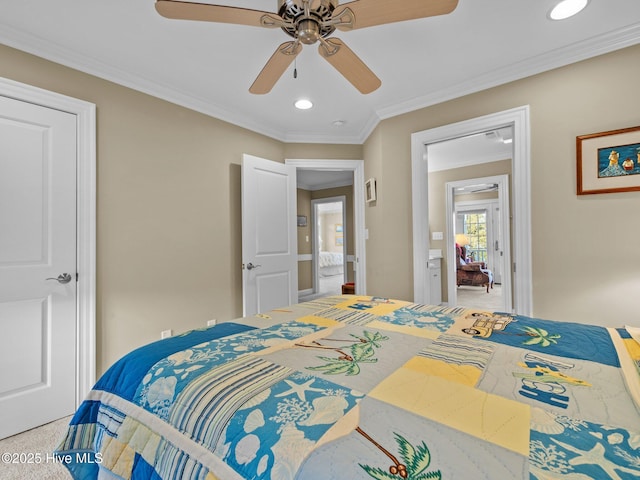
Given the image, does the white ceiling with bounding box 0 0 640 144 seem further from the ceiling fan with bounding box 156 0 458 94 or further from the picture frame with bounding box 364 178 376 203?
the picture frame with bounding box 364 178 376 203

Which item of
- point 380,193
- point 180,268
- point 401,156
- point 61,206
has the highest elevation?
point 401,156

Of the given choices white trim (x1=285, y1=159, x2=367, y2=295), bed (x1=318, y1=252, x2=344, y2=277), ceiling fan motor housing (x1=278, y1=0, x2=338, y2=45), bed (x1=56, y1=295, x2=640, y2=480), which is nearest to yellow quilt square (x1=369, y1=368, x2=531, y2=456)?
bed (x1=56, y1=295, x2=640, y2=480)

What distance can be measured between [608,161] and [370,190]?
1.92 meters

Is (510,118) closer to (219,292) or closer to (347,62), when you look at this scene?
(347,62)

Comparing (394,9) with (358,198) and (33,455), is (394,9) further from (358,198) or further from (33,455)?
(33,455)

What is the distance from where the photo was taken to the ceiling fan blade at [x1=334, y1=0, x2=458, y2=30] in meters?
1.22

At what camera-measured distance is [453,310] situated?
1607 millimetres

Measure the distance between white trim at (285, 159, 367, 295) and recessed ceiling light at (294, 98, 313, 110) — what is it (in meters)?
0.80

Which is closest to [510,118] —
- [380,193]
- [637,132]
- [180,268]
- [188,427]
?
[637,132]

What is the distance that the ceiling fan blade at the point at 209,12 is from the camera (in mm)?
1237

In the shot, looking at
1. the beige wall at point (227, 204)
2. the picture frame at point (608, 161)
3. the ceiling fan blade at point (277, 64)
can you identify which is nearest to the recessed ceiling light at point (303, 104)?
the beige wall at point (227, 204)

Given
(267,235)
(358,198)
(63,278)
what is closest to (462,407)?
(63,278)

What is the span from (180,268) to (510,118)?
9.91ft

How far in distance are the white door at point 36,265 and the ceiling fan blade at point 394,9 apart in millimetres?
2050
